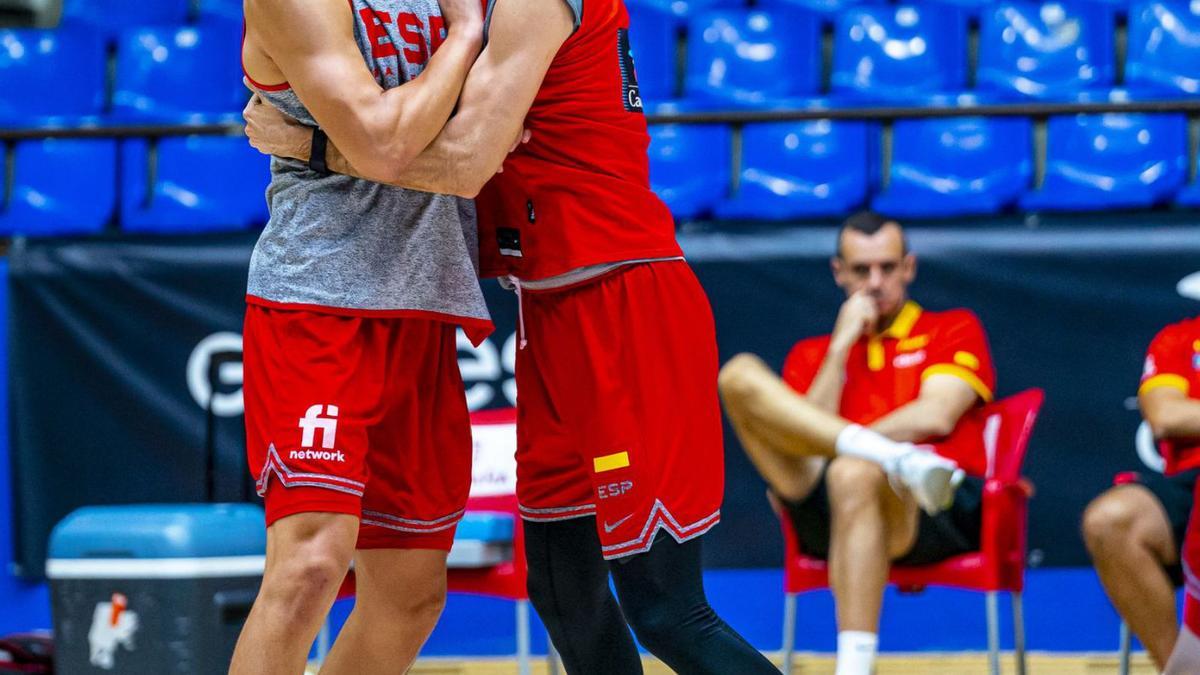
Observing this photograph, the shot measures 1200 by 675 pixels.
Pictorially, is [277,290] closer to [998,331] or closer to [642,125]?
[642,125]

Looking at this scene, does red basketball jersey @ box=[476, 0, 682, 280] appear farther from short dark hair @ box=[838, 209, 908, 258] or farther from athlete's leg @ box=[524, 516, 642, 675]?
short dark hair @ box=[838, 209, 908, 258]

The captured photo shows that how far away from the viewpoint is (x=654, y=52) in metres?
6.51

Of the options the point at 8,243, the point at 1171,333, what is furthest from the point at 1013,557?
the point at 8,243

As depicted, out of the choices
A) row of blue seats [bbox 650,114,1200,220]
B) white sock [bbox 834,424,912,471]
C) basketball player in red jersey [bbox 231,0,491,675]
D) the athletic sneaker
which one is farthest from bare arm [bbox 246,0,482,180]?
row of blue seats [bbox 650,114,1200,220]

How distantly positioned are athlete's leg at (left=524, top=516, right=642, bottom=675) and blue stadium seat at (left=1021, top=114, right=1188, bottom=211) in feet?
11.1

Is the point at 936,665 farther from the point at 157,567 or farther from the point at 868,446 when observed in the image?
the point at 157,567

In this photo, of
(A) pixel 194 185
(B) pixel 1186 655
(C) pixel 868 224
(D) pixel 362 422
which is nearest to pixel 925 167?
(C) pixel 868 224

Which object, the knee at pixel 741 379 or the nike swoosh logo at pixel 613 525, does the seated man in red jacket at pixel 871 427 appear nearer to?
the knee at pixel 741 379

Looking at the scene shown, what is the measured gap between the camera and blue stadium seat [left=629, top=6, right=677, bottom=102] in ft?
21.1

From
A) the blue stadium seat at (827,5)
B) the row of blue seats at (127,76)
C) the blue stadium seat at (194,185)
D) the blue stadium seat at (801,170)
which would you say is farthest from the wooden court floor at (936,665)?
the blue stadium seat at (827,5)

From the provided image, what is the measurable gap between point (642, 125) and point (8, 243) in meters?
3.90

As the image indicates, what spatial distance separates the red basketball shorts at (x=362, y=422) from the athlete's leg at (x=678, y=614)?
37 cm

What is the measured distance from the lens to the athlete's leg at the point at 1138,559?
13.7 ft

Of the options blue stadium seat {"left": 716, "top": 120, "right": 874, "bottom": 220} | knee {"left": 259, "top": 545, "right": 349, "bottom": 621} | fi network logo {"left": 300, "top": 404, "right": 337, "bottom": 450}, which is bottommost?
knee {"left": 259, "top": 545, "right": 349, "bottom": 621}
